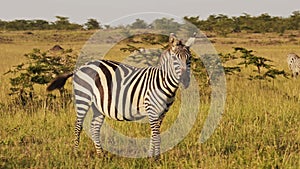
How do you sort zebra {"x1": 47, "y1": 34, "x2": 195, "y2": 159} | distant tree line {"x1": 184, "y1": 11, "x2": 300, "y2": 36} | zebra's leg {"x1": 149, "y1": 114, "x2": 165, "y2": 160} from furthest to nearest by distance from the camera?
1. distant tree line {"x1": 184, "y1": 11, "x2": 300, "y2": 36}
2. zebra's leg {"x1": 149, "y1": 114, "x2": 165, "y2": 160}
3. zebra {"x1": 47, "y1": 34, "x2": 195, "y2": 159}

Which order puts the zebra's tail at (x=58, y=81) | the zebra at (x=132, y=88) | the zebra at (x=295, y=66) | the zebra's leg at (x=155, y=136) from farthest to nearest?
the zebra at (x=295, y=66) → the zebra's tail at (x=58, y=81) → the zebra's leg at (x=155, y=136) → the zebra at (x=132, y=88)

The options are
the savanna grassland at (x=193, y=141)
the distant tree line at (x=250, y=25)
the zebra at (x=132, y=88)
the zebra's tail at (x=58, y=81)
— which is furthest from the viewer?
the distant tree line at (x=250, y=25)

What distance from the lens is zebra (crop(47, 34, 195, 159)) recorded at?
5074 mm

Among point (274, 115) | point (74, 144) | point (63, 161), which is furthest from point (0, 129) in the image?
point (274, 115)

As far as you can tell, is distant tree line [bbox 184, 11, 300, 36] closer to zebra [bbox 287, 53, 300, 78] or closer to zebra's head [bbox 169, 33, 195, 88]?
zebra [bbox 287, 53, 300, 78]

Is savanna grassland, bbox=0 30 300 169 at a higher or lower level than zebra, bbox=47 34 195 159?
lower

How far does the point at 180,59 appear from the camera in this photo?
4957 mm

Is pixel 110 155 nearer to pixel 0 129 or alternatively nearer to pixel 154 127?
pixel 154 127

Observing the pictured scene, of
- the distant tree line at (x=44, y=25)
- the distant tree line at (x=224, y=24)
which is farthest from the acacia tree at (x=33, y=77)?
the distant tree line at (x=44, y=25)

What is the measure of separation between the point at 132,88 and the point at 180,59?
0.95m

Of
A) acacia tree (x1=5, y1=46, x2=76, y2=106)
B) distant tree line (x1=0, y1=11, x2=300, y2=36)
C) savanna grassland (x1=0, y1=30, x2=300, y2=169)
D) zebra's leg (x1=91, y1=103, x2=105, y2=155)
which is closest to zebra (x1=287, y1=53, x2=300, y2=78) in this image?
savanna grassland (x1=0, y1=30, x2=300, y2=169)

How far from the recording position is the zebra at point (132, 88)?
5.07m

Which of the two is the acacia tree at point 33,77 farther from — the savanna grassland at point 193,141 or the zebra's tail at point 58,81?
the zebra's tail at point 58,81

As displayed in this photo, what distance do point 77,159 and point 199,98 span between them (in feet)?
14.1
